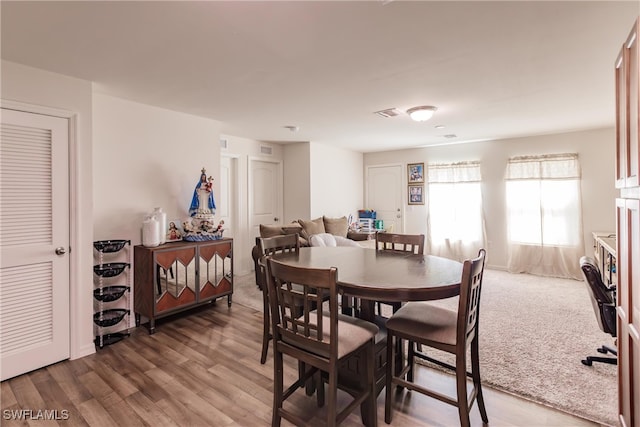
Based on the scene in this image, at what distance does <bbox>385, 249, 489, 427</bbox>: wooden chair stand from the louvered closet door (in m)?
2.73

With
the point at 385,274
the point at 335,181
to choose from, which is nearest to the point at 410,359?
the point at 385,274

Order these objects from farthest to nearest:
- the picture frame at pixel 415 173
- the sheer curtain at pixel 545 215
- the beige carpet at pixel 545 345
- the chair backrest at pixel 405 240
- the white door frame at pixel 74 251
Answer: the picture frame at pixel 415 173 → the sheer curtain at pixel 545 215 → the chair backrest at pixel 405 240 → the white door frame at pixel 74 251 → the beige carpet at pixel 545 345

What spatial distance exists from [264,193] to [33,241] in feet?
11.6

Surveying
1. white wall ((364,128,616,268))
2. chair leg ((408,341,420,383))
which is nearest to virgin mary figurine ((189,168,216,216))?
chair leg ((408,341,420,383))

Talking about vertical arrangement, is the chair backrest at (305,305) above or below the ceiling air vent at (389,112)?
below

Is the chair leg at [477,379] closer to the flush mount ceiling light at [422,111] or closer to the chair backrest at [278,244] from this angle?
the chair backrest at [278,244]

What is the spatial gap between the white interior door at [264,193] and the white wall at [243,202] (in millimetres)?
97

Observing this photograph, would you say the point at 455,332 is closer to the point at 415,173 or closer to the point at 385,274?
the point at 385,274

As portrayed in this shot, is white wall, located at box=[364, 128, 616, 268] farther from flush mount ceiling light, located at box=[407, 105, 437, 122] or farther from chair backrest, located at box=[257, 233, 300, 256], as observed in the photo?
chair backrest, located at box=[257, 233, 300, 256]

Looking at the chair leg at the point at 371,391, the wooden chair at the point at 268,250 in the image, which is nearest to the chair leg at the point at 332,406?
the chair leg at the point at 371,391

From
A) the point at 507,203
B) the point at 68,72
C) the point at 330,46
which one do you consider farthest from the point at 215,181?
the point at 507,203

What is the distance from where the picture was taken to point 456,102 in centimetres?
338

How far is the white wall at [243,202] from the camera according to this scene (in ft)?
16.9

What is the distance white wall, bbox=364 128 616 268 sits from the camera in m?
4.73
